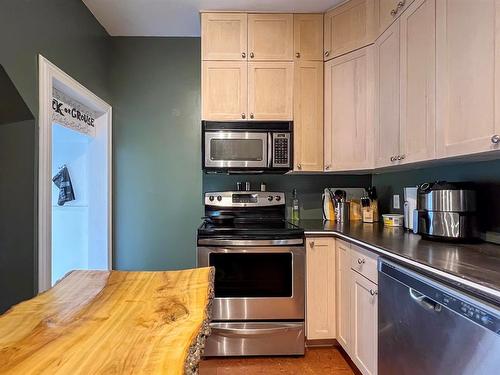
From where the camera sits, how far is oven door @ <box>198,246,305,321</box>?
2135mm

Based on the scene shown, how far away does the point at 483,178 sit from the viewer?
5.33 feet

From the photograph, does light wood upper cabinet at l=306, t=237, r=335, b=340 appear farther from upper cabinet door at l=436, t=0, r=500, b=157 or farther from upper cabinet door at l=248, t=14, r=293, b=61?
upper cabinet door at l=248, t=14, r=293, b=61

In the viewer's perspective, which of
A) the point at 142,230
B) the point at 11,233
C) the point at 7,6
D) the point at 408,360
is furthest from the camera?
the point at 142,230

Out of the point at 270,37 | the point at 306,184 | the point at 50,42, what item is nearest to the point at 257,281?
the point at 306,184

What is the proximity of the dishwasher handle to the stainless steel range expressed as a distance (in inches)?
37.3

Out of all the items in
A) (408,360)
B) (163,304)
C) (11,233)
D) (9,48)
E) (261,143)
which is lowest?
(408,360)

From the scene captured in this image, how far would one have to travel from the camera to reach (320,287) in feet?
7.22

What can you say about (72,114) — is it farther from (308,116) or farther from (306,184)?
(306,184)

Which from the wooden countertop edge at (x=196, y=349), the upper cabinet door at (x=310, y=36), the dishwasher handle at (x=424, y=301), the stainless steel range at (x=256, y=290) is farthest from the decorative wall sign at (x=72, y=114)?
the dishwasher handle at (x=424, y=301)

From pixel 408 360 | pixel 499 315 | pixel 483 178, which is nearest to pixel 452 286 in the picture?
pixel 499 315

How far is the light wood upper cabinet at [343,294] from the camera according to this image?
1983 mm

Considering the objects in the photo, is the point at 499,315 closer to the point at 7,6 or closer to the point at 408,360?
the point at 408,360

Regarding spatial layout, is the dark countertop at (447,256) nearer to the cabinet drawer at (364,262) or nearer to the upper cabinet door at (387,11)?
the cabinet drawer at (364,262)

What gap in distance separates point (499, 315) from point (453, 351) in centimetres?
26
